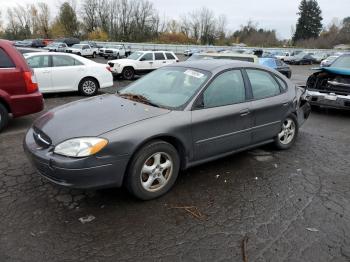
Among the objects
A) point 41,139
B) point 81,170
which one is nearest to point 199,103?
point 81,170

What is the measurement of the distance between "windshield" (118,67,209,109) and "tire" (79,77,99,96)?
609 centimetres

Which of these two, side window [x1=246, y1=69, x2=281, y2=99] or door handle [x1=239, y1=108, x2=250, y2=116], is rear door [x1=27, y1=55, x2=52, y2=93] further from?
door handle [x1=239, y1=108, x2=250, y2=116]

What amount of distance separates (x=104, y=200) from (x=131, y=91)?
162 centimetres

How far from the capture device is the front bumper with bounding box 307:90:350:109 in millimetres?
7754

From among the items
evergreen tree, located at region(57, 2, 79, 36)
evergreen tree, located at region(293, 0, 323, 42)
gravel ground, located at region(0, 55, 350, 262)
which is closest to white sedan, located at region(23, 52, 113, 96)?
gravel ground, located at region(0, 55, 350, 262)

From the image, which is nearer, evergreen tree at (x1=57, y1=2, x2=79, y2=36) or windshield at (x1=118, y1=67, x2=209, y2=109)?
windshield at (x1=118, y1=67, x2=209, y2=109)

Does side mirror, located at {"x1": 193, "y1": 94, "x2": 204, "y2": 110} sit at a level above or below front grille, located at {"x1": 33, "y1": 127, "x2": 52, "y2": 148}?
above

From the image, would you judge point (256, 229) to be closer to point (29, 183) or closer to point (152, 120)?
point (152, 120)

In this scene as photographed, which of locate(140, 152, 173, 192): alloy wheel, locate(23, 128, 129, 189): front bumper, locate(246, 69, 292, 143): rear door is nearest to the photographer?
locate(23, 128, 129, 189): front bumper

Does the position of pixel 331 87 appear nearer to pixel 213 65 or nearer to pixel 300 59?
pixel 213 65

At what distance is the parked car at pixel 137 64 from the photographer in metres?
16.6

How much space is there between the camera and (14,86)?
582 cm

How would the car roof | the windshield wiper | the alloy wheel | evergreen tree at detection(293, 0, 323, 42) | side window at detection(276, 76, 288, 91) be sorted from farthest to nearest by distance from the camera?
evergreen tree at detection(293, 0, 323, 42)
side window at detection(276, 76, 288, 91)
the car roof
the windshield wiper
the alloy wheel

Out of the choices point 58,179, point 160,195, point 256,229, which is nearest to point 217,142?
point 160,195
